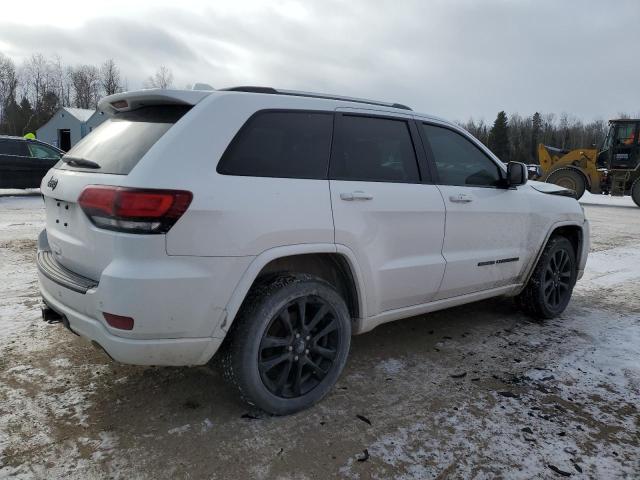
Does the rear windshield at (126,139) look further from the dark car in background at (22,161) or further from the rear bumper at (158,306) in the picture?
the dark car in background at (22,161)

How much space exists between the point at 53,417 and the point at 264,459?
1225mm

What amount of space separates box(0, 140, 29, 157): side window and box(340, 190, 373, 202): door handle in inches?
516

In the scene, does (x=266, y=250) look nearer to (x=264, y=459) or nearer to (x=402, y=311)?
(x=264, y=459)

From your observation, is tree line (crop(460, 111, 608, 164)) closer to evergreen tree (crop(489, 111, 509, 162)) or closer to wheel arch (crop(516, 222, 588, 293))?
evergreen tree (crop(489, 111, 509, 162))

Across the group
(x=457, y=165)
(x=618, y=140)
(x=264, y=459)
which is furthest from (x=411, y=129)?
(x=618, y=140)

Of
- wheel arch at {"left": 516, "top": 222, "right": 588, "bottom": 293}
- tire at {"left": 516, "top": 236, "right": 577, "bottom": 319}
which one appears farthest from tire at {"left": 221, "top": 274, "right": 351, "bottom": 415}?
tire at {"left": 516, "top": 236, "right": 577, "bottom": 319}

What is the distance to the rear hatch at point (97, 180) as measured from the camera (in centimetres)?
237

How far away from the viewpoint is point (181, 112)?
8.55 ft

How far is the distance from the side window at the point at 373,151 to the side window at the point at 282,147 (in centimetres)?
10

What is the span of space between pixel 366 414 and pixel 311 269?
3.02ft

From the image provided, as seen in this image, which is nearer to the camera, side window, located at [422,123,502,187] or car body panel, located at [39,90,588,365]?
car body panel, located at [39,90,588,365]

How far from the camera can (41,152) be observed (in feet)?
43.9

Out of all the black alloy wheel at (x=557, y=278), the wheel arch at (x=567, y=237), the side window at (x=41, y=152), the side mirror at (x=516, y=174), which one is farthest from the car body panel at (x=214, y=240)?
the side window at (x=41, y=152)

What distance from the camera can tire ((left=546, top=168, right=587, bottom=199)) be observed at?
60.5 feet
